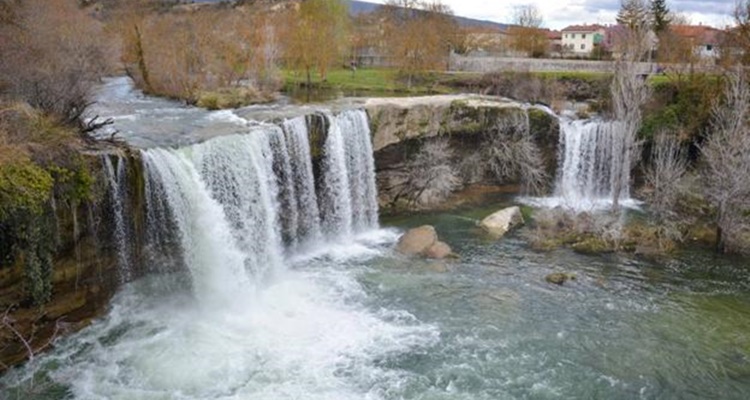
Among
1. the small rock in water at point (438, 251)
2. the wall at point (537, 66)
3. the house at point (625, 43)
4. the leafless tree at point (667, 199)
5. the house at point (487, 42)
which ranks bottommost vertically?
Result: the small rock in water at point (438, 251)

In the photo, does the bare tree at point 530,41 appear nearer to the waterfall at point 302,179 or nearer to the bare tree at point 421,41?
the bare tree at point 421,41

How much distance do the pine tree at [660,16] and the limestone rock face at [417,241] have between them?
3594 cm

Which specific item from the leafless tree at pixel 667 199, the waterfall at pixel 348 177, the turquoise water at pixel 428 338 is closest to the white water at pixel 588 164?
the leafless tree at pixel 667 199

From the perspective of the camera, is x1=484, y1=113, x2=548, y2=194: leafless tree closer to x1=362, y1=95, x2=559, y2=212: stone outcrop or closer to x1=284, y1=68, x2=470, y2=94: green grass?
x1=362, y1=95, x2=559, y2=212: stone outcrop

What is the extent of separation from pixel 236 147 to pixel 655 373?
448 inches

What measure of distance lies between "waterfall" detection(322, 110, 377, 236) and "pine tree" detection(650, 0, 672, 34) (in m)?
34.3

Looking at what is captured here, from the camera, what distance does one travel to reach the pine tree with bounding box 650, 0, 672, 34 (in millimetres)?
47938

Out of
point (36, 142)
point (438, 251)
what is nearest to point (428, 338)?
point (438, 251)

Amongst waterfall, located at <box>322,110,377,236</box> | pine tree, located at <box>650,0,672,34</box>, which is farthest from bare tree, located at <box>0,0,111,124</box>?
pine tree, located at <box>650,0,672,34</box>

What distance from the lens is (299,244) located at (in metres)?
19.5

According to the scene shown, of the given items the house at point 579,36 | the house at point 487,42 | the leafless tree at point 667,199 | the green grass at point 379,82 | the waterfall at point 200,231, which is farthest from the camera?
the house at point 579,36

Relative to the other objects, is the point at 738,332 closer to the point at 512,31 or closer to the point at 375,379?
the point at 375,379

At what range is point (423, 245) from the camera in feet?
62.4

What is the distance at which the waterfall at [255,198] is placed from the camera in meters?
14.9
